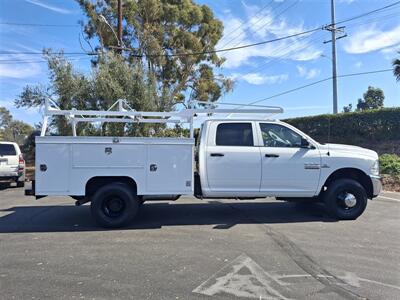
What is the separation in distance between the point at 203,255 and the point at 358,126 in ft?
60.6

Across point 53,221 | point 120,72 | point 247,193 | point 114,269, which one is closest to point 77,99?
point 120,72

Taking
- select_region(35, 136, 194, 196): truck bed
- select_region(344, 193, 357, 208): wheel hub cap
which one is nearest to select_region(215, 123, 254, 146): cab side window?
select_region(35, 136, 194, 196): truck bed

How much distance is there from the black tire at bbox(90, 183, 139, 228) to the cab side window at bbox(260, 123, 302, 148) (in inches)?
109

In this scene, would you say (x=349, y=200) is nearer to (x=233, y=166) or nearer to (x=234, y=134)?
(x=233, y=166)

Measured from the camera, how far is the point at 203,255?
5.80m

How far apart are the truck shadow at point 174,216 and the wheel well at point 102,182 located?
698 mm

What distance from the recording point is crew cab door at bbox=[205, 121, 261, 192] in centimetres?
775

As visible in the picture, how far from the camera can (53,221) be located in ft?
26.9

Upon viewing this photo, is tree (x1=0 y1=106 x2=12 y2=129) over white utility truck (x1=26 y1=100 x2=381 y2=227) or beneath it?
over

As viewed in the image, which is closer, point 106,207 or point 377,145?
point 106,207

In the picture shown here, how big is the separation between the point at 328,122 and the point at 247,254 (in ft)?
63.4

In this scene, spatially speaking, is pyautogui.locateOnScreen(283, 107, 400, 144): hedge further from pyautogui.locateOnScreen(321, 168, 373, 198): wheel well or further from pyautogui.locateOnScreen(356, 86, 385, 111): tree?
pyautogui.locateOnScreen(356, 86, 385, 111): tree

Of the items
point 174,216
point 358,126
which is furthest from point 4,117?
point 174,216

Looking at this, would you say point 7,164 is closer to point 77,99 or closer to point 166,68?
point 77,99
